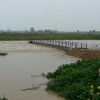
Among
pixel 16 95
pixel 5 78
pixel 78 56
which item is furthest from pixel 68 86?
pixel 78 56

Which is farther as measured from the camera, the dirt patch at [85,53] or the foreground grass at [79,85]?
the dirt patch at [85,53]

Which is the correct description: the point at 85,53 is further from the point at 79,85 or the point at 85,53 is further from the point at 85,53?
the point at 79,85

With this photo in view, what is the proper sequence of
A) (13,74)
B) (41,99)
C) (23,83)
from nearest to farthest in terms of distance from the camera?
(41,99) → (23,83) → (13,74)

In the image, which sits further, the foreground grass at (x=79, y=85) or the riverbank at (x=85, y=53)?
the riverbank at (x=85, y=53)

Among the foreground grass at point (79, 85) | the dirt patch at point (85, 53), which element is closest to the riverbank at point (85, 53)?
the dirt patch at point (85, 53)

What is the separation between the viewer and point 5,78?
44.6 feet

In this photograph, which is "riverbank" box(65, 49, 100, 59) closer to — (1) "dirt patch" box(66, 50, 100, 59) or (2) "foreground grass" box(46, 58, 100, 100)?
(1) "dirt patch" box(66, 50, 100, 59)

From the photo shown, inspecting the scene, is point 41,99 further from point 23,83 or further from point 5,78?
point 5,78

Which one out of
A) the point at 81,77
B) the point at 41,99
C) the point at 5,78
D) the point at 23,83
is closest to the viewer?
the point at 41,99

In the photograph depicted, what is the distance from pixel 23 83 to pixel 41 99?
116 inches

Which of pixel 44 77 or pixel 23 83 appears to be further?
pixel 44 77

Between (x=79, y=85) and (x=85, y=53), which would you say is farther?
(x=85, y=53)

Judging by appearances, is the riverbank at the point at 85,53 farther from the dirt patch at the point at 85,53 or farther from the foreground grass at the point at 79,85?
the foreground grass at the point at 79,85

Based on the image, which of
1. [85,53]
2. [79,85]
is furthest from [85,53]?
[79,85]
